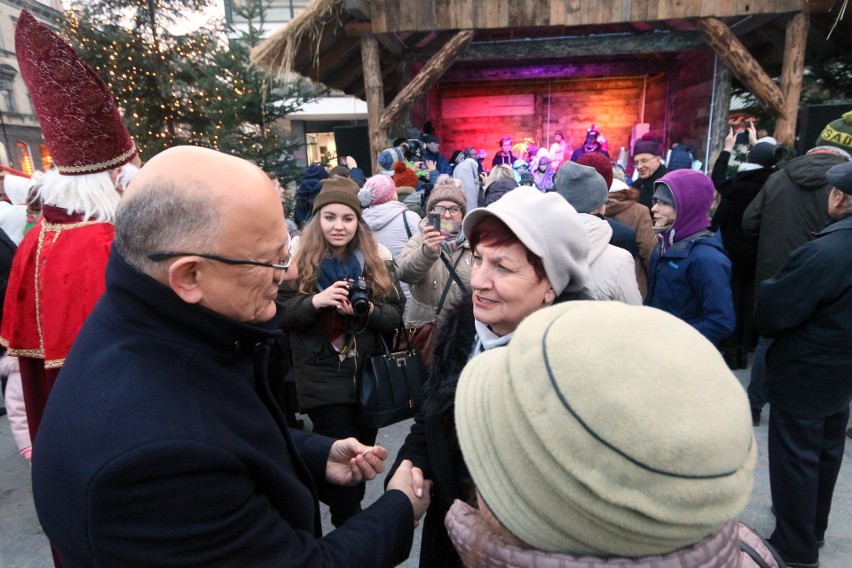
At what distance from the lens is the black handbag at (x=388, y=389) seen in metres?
2.67

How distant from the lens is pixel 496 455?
29.7 inches

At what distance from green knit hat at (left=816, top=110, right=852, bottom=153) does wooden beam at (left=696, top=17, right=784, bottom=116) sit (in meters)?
3.76

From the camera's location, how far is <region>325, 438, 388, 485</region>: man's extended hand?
1575 millimetres

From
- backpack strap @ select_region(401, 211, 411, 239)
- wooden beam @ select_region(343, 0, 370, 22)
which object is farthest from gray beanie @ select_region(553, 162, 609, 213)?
wooden beam @ select_region(343, 0, 370, 22)

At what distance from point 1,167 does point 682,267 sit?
21.9 feet

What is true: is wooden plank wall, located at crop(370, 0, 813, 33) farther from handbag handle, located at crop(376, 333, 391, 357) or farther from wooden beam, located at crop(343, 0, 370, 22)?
handbag handle, located at crop(376, 333, 391, 357)

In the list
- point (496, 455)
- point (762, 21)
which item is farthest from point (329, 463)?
point (762, 21)

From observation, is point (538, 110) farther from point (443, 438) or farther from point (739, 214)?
point (443, 438)

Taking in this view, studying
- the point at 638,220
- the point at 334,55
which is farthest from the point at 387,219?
the point at 334,55

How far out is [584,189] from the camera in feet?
10.7

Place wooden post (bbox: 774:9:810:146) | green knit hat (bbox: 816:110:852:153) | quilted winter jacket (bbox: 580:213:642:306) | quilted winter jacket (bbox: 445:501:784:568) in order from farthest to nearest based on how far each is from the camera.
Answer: wooden post (bbox: 774:9:810:146), green knit hat (bbox: 816:110:852:153), quilted winter jacket (bbox: 580:213:642:306), quilted winter jacket (bbox: 445:501:784:568)

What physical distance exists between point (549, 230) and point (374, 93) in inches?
262

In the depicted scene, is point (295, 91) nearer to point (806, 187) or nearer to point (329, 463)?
point (806, 187)

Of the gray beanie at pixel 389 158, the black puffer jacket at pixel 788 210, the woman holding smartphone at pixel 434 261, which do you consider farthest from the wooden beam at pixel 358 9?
the black puffer jacket at pixel 788 210
